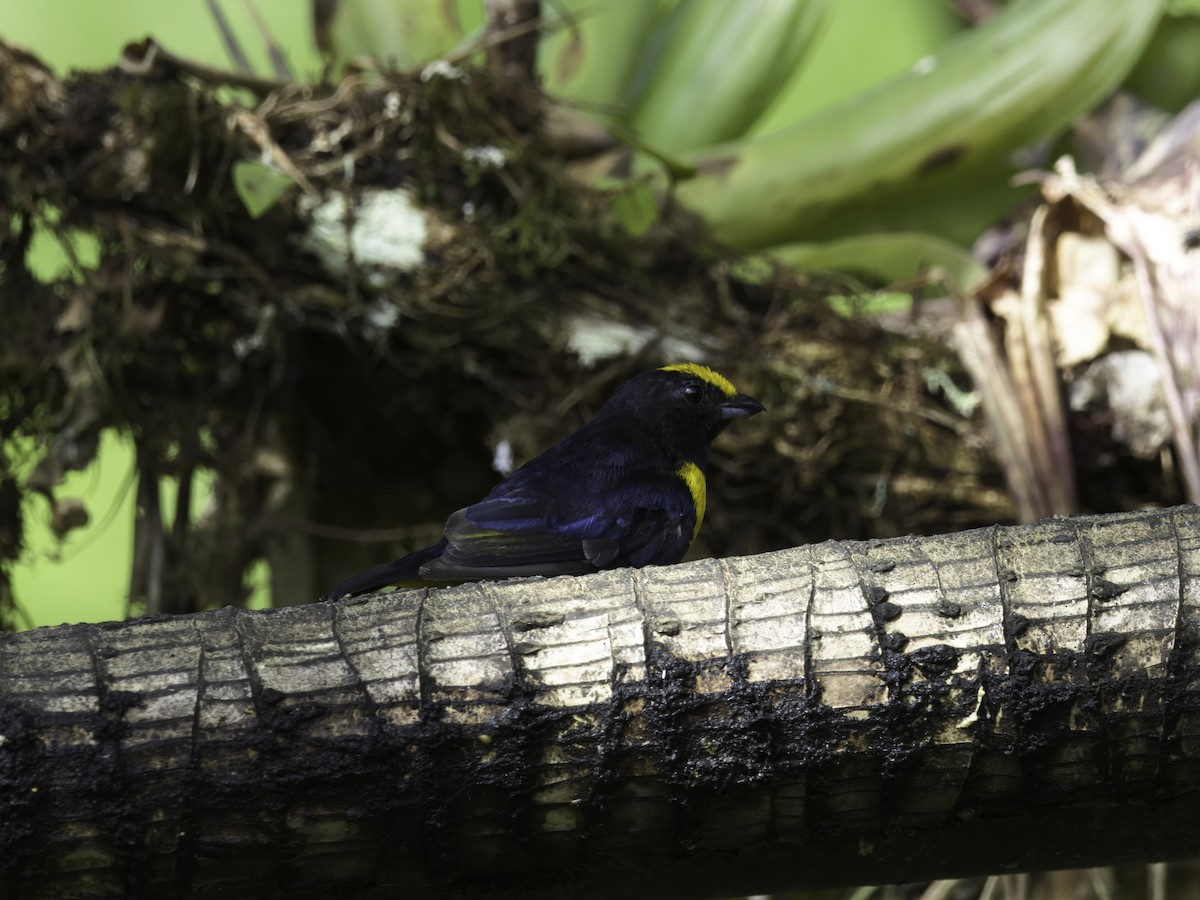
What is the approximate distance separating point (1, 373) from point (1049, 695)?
2535mm

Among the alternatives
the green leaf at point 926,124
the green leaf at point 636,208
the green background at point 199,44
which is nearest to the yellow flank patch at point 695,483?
the green leaf at point 636,208

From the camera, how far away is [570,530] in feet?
7.38

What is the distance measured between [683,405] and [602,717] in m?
1.43

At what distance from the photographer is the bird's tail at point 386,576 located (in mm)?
2021

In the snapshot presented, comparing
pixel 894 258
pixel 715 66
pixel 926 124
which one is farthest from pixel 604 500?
pixel 715 66

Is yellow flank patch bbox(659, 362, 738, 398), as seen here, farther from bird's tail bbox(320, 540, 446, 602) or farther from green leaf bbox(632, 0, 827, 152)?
green leaf bbox(632, 0, 827, 152)

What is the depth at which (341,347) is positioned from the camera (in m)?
3.29

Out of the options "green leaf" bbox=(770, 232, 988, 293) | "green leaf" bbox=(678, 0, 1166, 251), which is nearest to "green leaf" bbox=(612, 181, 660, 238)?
"green leaf" bbox=(678, 0, 1166, 251)

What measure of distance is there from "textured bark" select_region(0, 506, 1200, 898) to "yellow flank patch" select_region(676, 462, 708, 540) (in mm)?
1199

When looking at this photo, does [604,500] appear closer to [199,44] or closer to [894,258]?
[894,258]

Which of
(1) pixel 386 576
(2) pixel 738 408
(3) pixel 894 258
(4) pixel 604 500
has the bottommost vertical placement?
(1) pixel 386 576

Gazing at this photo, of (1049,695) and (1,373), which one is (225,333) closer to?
(1,373)

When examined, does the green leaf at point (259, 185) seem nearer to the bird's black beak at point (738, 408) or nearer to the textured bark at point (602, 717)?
the bird's black beak at point (738, 408)

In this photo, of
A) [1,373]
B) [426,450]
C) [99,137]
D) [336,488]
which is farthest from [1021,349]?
[1,373]
